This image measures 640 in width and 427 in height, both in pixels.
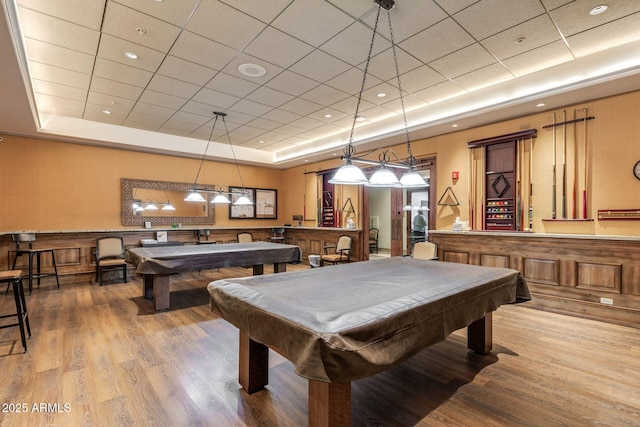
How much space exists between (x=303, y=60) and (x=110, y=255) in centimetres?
528

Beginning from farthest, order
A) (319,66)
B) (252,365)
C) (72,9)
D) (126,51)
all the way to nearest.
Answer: (319,66), (126,51), (72,9), (252,365)

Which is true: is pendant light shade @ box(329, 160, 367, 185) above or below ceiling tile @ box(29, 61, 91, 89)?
below

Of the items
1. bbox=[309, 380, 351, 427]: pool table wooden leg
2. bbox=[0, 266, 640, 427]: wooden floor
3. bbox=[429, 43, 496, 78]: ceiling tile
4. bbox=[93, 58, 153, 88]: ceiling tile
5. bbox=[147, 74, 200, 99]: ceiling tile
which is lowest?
bbox=[0, 266, 640, 427]: wooden floor

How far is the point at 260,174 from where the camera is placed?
9156mm

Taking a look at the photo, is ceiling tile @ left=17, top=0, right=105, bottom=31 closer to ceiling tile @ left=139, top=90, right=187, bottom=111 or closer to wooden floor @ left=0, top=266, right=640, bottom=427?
ceiling tile @ left=139, top=90, right=187, bottom=111

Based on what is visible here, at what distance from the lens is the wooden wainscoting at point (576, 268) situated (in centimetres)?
364

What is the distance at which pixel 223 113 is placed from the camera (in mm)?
5508

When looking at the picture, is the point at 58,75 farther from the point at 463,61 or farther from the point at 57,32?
the point at 463,61

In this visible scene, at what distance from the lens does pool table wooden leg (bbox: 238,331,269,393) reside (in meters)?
2.26

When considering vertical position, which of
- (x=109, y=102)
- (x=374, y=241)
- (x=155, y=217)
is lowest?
(x=374, y=241)

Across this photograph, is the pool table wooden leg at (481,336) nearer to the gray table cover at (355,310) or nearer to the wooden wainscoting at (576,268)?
the gray table cover at (355,310)

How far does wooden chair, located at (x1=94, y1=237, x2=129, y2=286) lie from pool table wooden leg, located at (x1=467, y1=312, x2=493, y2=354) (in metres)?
5.74

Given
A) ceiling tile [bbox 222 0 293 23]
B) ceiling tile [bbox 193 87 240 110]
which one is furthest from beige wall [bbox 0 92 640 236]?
ceiling tile [bbox 222 0 293 23]

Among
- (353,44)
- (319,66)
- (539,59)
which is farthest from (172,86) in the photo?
(539,59)
